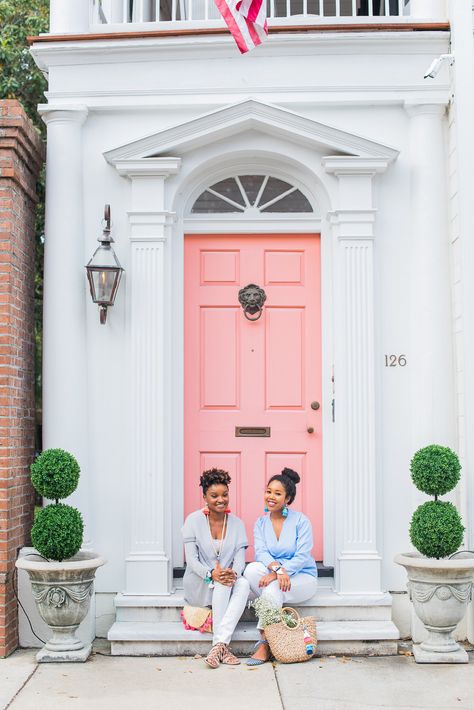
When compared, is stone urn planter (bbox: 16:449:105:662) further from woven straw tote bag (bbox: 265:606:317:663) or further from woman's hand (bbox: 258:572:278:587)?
woven straw tote bag (bbox: 265:606:317:663)

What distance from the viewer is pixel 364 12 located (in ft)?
30.1

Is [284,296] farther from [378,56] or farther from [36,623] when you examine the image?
[36,623]

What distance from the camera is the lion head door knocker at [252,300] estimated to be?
6379 millimetres

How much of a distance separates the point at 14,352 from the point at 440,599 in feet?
10.2

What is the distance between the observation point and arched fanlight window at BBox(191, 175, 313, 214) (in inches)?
257

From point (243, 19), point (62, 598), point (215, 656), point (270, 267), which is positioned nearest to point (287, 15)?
point (243, 19)

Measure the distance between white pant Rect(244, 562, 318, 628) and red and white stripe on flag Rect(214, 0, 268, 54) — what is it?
3.29 meters

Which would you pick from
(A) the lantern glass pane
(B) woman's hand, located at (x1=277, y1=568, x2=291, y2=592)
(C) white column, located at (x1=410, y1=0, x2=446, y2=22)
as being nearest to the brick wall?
(A) the lantern glass pane

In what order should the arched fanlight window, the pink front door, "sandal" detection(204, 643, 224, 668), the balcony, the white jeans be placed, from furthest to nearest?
the arched fanlight window < the pink front door < the balcony < the white jeans < "sandal" detection(204, 643, 224, 668)

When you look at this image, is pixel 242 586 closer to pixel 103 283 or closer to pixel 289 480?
pixel 289 480

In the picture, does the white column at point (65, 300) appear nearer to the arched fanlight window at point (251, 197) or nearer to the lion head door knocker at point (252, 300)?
the arched fanlight window at point (251, 197)

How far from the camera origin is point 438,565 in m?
5.41

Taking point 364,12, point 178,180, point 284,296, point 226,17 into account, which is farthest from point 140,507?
point 364,12

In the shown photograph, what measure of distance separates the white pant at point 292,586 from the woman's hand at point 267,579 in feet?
0.06
